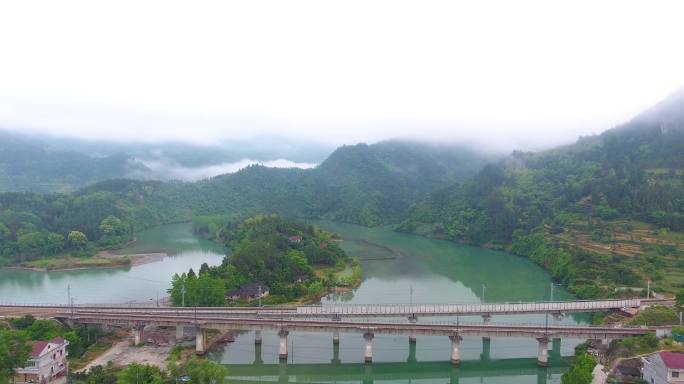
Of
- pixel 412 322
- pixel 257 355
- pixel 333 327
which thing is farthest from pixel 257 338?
pixel 412 322

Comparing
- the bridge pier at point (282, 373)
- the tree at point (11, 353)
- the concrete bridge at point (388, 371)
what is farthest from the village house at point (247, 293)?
the tree at point (11, 353)

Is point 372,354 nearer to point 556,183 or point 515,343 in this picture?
point 515,343

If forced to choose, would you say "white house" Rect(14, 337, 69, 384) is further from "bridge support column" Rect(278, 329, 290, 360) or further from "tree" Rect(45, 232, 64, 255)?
"tree" Rect(45, 232, 64, 255)

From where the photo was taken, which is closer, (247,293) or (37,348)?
(37,348)

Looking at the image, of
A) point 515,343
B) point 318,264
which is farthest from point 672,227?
point 318,264

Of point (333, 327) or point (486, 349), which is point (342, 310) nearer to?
point (333, 327)
